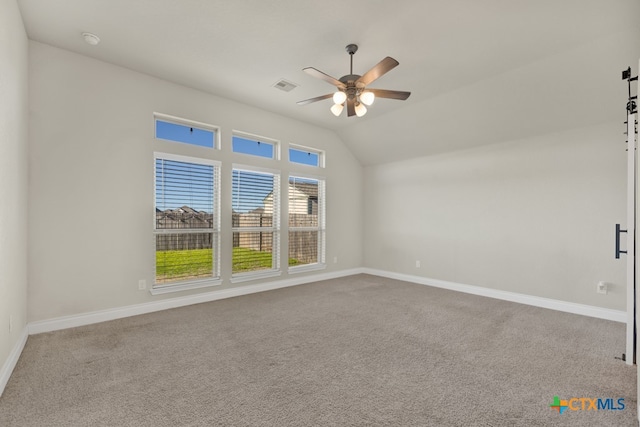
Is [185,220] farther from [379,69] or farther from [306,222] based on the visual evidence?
[379,69]

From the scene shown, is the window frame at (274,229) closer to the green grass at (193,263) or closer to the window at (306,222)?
the green grass at (193,263)

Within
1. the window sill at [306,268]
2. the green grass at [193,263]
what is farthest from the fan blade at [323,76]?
the window sill at [306,268]

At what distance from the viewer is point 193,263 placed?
4473mm

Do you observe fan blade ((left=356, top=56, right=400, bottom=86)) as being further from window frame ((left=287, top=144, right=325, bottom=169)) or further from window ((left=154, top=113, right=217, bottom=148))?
window frame ((left=287, top=144, right=325, bottom=169))

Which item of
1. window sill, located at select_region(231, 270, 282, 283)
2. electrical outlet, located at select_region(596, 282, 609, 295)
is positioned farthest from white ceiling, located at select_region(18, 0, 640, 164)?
window sill, located at select_region(231, 270, 282, 283)

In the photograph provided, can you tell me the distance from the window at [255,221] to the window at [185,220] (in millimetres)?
354

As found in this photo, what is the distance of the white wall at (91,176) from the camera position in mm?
3271

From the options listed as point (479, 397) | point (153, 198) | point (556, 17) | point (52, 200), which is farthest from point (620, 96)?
point (52, 200)

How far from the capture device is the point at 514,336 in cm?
320

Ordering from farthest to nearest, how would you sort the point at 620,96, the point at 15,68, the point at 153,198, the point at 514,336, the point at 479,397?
the point at 153,198 → the point at 620,96 → the point at 514,336 → the point at 15,68 → the point at 479,397

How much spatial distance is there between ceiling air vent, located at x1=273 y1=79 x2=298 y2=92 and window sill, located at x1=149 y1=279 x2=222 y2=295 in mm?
3059

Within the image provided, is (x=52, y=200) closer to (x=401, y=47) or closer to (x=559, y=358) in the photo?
(x=401, y=47)

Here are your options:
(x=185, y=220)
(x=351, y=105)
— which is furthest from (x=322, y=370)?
(x=185, y=220)

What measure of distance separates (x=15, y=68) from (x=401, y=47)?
3.69 m
